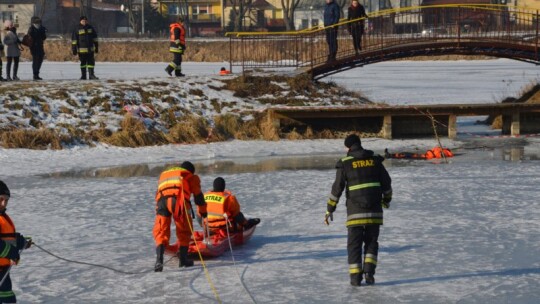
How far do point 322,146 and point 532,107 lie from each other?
239 inches

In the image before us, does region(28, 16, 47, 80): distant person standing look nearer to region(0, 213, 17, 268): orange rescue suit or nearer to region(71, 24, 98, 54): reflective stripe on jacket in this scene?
region(71, 24, 98, 54): reflective stripe on jacket

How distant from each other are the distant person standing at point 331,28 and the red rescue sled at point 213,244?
1534 cm

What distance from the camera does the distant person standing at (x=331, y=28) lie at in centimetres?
2662

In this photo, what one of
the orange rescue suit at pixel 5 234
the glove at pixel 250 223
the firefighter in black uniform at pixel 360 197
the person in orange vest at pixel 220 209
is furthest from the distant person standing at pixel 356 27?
the orange rescue suit at pixel 5 234

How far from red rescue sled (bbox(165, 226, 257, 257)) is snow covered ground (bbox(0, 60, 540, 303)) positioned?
0.63 ft

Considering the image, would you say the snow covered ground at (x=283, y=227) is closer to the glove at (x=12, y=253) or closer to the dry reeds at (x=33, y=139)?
the dry reeds at (x=33, y=139)

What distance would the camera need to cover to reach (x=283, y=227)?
13062mm

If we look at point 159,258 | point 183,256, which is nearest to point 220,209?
point 183,256

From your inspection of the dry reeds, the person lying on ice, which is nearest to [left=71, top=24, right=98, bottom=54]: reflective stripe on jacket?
the dry reeds

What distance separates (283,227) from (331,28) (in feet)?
47.2

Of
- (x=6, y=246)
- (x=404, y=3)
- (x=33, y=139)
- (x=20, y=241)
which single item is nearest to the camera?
(x=6, y=246)

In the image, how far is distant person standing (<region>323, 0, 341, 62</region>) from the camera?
26625 millimetres

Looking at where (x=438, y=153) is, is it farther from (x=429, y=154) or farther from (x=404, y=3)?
(x=404, y=3)

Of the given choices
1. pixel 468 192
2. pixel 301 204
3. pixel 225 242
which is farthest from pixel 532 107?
pixel 225 242
